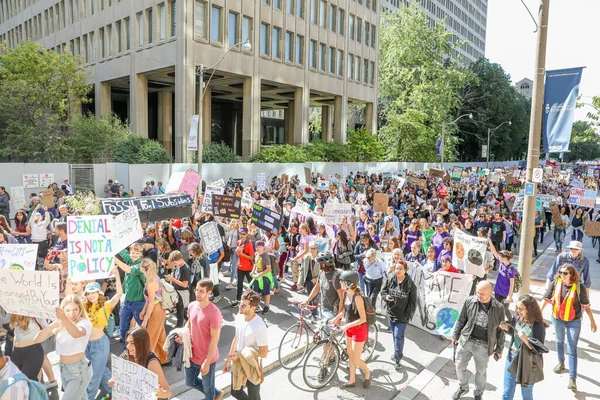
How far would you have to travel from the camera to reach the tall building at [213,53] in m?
31.4

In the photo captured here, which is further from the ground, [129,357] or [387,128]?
[387,128]

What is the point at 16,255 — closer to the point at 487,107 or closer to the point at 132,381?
the point at 132,381

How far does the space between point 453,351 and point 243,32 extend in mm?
31275

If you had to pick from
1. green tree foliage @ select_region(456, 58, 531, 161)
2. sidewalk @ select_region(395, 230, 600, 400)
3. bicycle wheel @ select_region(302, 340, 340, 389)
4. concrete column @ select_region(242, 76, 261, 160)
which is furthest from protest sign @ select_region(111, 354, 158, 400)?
green tree foliage @ select_region(456, 58, 531, 161)

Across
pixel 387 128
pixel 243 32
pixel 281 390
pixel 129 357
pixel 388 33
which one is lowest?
pixel 281 390

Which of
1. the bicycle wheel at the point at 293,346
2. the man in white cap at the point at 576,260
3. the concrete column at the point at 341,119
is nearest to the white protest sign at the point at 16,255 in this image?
the bicycle wheel at the point at 293,346

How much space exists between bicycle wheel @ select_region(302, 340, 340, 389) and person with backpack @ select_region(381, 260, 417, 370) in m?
1.03

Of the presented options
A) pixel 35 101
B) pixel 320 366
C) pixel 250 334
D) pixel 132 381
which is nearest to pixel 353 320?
pixel 320 366

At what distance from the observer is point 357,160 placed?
44.9 metres

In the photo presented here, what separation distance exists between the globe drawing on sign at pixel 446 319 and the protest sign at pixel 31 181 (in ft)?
67.7

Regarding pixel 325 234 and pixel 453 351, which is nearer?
pixel 453 351

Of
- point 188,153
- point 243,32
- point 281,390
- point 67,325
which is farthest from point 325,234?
point 243,32

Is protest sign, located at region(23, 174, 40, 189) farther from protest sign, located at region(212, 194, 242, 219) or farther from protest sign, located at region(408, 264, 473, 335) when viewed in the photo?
protest sign, located at region(408, 264, 473, 335)

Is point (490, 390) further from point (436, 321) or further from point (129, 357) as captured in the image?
point (129, 357)
